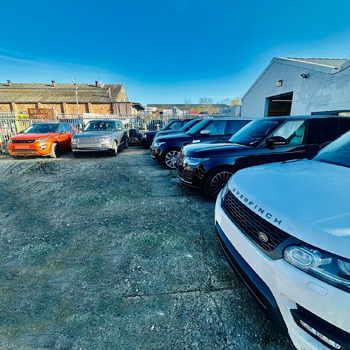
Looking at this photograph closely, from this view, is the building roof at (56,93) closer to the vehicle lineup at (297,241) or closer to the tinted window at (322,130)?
the tinted window at (322,130)

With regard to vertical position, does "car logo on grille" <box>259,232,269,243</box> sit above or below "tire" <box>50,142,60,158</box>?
above

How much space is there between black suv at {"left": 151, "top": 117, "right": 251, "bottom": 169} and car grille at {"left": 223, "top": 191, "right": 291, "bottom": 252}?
14.9 ft

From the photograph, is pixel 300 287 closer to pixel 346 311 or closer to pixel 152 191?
pixel 346 311

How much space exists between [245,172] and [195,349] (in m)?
1.66

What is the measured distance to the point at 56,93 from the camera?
4022cm

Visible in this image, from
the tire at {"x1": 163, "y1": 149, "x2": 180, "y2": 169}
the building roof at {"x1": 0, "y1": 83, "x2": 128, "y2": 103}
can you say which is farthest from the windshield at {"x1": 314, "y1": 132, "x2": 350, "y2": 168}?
the building roof at {"x1": 0, "y1": 83, "x2": 128, "y2": 103}

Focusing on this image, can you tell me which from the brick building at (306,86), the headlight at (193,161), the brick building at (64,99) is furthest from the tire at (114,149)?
the brick building at (64,99)

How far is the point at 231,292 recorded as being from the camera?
203 cm

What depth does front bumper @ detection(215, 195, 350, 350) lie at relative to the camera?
3.27ft

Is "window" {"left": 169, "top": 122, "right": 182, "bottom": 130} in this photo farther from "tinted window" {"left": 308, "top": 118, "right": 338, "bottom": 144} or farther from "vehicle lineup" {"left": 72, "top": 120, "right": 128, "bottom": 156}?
"tinted window" {"left": 308, "top": 118, "right": 338, "bottom": 144}

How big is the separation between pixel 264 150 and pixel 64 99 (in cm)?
4433

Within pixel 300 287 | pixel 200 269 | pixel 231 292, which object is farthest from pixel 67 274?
pixel 300 287

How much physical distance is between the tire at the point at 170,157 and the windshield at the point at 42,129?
236 inches

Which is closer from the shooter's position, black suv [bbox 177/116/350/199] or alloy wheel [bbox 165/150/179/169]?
black suv [bbox 177/116/350/199]
